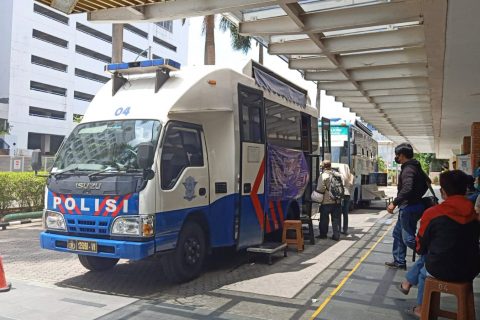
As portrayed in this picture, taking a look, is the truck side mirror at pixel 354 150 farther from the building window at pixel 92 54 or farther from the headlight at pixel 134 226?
the building window at pixel 92 54

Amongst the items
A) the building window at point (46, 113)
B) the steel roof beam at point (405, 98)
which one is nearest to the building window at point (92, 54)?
the building window at point (46, 113)

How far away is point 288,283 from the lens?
6.56 meters

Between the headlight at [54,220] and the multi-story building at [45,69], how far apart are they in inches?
1684

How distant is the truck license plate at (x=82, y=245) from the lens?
19.0 ft

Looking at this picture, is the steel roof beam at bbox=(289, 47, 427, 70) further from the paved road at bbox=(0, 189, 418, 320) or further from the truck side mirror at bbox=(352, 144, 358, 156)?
the truck side mirror at bbox=(352, 144, 358, 156)

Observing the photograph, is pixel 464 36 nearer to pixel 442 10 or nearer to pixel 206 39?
pixel 442 10

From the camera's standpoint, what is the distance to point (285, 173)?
8828mm


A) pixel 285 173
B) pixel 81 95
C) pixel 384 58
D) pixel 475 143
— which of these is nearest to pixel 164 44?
pixel 81 95

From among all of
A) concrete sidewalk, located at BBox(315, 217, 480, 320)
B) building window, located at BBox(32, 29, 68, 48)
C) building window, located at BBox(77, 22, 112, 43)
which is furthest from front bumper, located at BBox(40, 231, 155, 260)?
building window, located at BBox(77, 22, 112, 43)

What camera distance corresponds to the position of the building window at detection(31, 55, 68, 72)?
51947mm

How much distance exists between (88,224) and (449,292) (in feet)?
14.0

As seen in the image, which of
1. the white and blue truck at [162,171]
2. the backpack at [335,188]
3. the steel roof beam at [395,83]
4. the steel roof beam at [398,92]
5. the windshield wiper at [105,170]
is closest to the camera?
the white and blue truck at [162,171]

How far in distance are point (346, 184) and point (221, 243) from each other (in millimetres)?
5814

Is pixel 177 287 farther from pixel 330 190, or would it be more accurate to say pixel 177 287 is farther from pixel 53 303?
pixel 330 190
